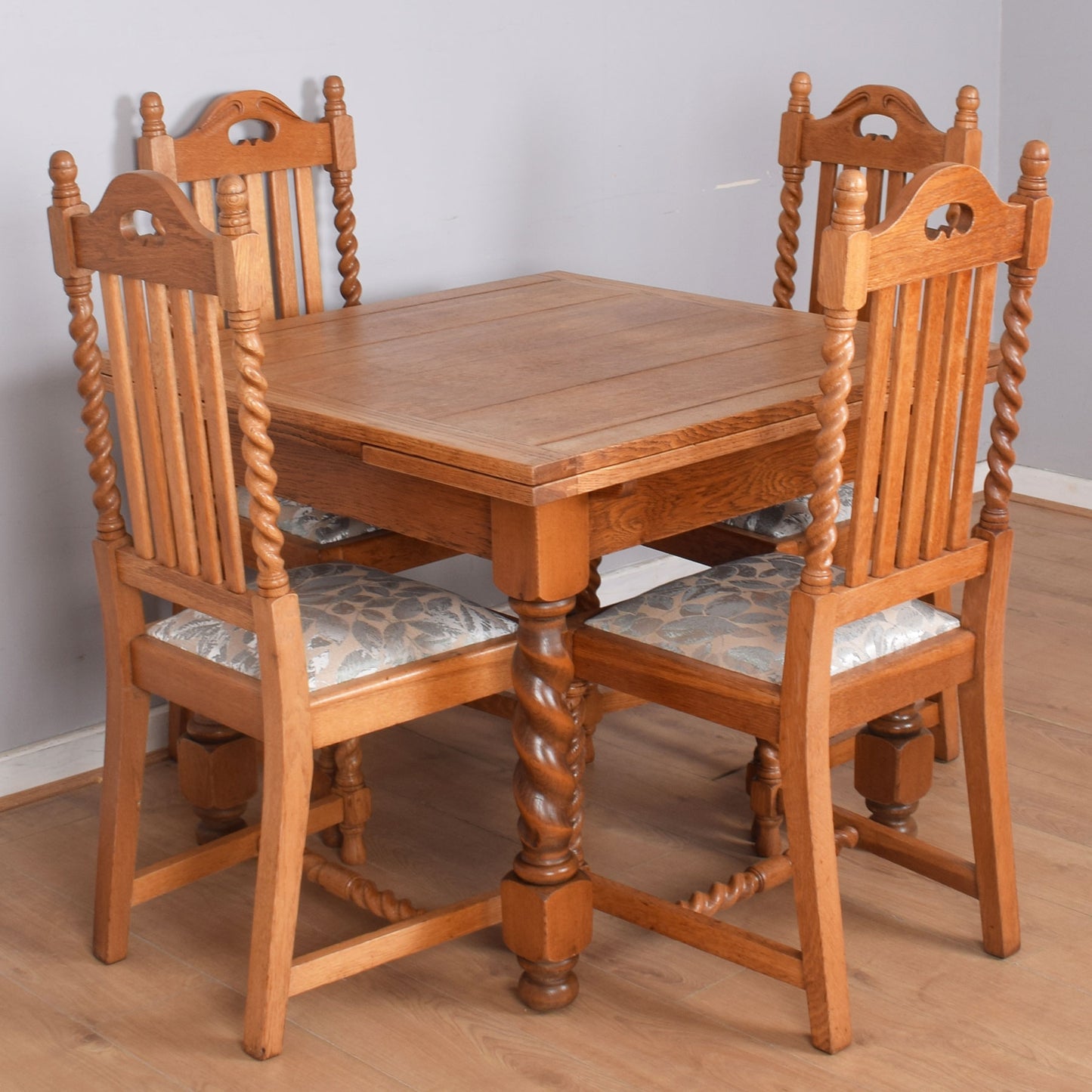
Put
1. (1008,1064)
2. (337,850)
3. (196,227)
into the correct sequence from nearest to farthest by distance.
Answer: (196,227) < (1008,1064) < (337,850)

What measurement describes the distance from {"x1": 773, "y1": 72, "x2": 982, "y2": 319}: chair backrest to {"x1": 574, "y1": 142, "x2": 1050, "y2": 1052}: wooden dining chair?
0.77 meters

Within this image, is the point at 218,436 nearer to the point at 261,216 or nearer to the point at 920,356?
the point at 920,356

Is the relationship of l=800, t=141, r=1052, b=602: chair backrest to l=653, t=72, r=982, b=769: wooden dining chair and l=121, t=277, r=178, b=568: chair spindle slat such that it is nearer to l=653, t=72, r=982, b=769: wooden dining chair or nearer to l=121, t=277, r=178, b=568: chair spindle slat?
l=653, t=72, r=982, b=769: wooden dining chair

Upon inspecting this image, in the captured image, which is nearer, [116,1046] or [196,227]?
[196,227]

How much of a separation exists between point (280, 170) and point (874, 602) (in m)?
1.39

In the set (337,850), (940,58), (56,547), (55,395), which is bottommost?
(337,850)

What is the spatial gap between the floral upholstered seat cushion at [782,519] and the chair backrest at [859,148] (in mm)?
486

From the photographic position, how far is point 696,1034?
1981 mm

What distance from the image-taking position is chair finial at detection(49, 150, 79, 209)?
190cm

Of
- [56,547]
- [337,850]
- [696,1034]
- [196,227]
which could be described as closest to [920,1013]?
[696,1034]

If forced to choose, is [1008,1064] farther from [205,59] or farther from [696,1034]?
[205,59]

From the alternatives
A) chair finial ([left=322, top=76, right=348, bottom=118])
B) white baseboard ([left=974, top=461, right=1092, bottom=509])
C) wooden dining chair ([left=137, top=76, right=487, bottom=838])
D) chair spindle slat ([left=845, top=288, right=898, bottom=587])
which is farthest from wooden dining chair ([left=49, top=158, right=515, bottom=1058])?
white baseboard ([left=974, top=461, right=1092, bottom=509])

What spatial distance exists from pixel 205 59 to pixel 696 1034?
68.0 inches

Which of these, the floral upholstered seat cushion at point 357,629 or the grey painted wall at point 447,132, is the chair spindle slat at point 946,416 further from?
the grey painted wall at point 447,132
